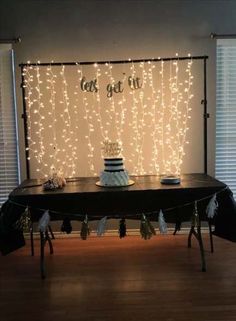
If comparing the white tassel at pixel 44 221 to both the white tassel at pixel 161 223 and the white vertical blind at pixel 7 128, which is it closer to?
the white tassel at pixel 161 223

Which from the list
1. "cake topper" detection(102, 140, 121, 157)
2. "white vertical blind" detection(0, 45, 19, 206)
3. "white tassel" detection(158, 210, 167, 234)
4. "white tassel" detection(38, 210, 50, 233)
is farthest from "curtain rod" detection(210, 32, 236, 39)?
"white tassel" detection(38, 210, 50, 233)

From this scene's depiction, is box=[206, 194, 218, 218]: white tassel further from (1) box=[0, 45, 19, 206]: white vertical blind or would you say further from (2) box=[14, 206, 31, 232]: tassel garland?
(1) box=[0, 45, 19, 206]: white vertical blind

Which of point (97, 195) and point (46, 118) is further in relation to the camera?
point (46, 118)

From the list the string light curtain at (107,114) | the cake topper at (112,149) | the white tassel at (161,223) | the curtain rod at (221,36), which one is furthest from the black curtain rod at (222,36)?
the white tassel at (161,223)

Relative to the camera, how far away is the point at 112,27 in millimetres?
3652

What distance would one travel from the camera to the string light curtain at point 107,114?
12.1ft

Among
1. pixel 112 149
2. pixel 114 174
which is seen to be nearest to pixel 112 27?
pixel 112 149

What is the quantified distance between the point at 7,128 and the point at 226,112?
2.20 m

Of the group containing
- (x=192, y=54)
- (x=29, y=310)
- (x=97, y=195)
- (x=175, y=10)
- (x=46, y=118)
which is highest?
(x=175, y=10)

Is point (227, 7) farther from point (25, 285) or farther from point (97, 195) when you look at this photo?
point (25, 285)

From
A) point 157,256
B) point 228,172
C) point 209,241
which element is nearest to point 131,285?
point 157,256

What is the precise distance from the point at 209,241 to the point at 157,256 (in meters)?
0.65

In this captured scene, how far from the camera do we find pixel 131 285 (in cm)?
273

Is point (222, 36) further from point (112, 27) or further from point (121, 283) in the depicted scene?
point (121, 283)
